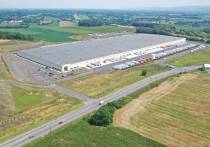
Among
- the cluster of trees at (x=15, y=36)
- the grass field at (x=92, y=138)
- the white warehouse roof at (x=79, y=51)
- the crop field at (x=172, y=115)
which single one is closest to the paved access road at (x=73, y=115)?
the grass field at (x=92, y=138)

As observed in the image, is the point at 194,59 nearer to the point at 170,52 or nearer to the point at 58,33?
the point at 170,52

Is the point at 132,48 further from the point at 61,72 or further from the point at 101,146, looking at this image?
the point at 101,146

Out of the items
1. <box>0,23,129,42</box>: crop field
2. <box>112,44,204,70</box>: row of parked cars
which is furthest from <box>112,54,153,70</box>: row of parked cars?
<box>0,23,129,42</box>: crop field

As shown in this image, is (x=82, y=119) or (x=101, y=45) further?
(x=101, y=45)

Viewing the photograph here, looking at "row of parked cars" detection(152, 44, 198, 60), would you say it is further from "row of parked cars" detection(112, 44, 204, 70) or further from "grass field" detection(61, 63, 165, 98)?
"grass field" detection(61, 63, 165, 98)

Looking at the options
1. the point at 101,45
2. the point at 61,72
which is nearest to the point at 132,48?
the point at 101,45
